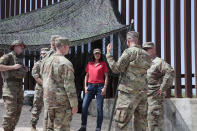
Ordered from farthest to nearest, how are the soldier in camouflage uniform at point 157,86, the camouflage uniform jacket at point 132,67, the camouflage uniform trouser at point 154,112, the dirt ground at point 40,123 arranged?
the dirt ground at point 40,123 < the camouflage uniform trouser at point 154,112 < the soldier in camouflage uniform at point 157,86 < the camouflage uniform jacket at point 132,67

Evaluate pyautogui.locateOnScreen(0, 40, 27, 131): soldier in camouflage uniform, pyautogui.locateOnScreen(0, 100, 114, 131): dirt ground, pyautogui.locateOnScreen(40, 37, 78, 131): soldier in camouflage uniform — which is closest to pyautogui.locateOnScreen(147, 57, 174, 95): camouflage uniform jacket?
pyautogui.locateOnScreen(0, 100, 114, 131): dirt ground

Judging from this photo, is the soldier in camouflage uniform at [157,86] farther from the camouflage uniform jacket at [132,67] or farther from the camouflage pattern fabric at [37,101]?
the camouflage pattern fabric at [37,101]

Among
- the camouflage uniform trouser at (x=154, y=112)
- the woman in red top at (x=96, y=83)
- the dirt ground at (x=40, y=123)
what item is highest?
the woman in red top at (x=96, y=83)

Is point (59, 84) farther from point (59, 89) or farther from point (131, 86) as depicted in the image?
point (131, 86)

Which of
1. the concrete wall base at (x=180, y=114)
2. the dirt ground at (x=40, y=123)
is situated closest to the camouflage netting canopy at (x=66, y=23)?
the dirt ground at (x=40, y=123)

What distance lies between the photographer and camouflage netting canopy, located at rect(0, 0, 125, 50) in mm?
7762

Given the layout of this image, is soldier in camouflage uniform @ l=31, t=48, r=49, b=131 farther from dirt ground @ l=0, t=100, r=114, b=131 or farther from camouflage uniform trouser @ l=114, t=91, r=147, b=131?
camouflage uniform trouser @ l=114, t=91, r=147, b=131

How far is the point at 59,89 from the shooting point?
13.3ft

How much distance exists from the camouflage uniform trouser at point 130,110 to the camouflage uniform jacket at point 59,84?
0.89 metres

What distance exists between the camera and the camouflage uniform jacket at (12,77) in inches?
217

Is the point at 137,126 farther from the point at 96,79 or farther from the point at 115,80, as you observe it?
the point at 115,80

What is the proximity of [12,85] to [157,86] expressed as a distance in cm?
245

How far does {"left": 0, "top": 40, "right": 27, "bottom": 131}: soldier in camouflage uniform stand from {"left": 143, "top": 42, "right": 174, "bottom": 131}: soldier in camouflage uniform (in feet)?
6.95

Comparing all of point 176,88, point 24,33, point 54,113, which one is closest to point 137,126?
point 54,113
